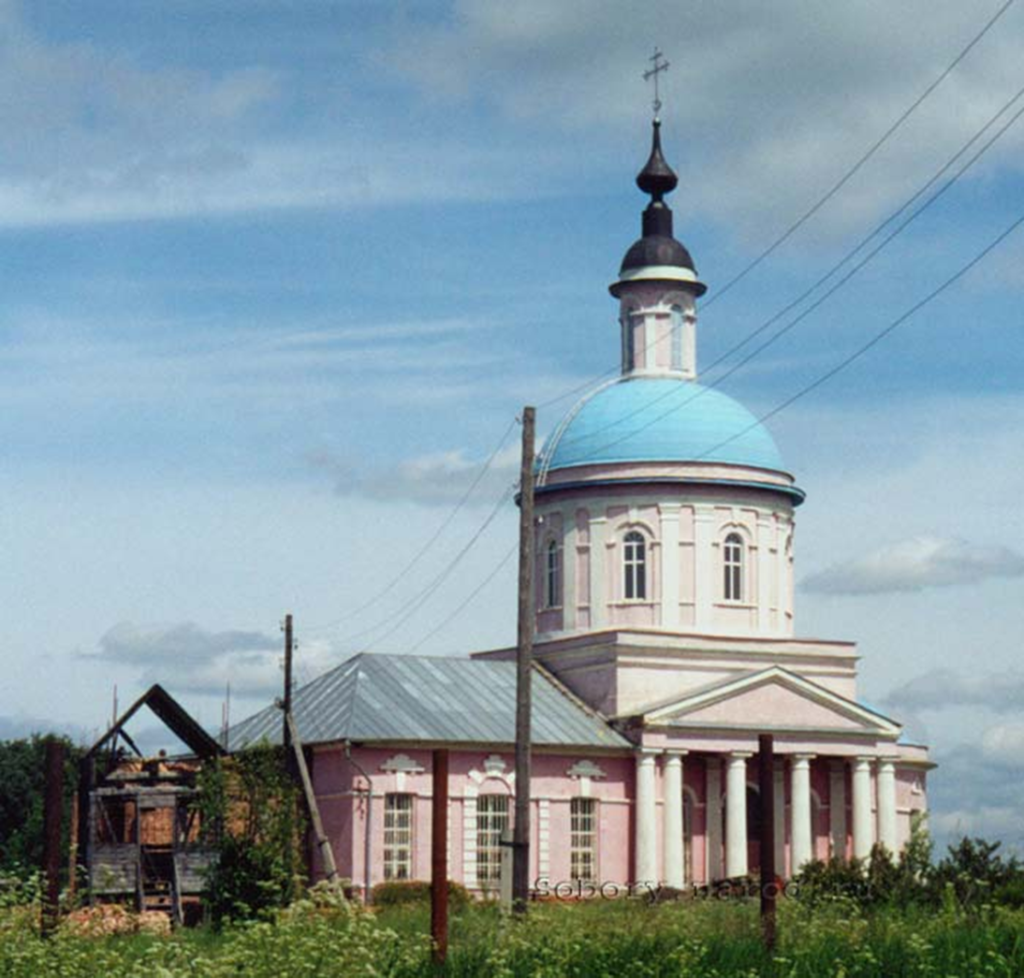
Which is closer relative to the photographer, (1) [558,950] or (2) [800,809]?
(1) [558,950]

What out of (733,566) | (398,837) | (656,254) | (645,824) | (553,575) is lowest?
(398,837)

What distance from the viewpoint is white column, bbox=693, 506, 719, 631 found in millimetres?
47375

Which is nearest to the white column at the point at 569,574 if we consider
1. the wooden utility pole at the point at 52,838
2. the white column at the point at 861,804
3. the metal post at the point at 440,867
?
the white column at the point at 861,804

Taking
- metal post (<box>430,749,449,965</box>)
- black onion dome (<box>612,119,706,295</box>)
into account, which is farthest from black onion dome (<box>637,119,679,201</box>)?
metal post (<box>430,749,449,965</box>)

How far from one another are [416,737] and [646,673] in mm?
6947

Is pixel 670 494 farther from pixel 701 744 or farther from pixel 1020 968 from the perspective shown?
pixel 1020 968

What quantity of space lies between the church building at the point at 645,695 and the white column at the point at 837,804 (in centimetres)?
5

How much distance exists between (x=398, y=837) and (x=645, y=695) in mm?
7589

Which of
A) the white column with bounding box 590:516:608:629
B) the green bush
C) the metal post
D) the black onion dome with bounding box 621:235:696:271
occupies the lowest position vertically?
the green bush

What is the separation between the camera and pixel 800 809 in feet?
149

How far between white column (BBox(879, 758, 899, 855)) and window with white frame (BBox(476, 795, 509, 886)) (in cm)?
969

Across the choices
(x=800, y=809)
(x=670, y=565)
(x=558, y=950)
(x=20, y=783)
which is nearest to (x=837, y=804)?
(x=800, y=809)

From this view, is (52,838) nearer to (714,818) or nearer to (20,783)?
(714,818)

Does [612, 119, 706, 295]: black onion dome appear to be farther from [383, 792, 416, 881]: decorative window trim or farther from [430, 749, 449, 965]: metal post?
[430, 749, 449, 965]: metal post
